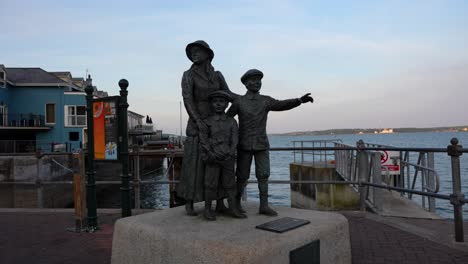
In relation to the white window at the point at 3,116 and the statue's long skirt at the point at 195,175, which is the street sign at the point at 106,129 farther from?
the white window at the point at 3,116

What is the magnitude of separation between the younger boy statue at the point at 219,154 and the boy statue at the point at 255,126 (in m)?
0.19

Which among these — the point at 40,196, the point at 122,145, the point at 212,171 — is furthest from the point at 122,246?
the point at 40,196

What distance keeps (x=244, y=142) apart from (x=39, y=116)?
109ft

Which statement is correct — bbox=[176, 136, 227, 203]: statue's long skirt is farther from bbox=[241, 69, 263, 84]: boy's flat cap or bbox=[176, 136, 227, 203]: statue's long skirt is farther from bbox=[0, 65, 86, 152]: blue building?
bbox=[0, 65, 86, 152]: blue building

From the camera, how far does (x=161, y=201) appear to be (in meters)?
22.6

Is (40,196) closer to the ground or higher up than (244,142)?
closer to the ground

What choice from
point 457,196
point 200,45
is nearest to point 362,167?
point 457,196

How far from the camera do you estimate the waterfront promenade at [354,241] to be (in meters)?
4.40

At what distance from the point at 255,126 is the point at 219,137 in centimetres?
48

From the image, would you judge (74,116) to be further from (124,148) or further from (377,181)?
(377,181)

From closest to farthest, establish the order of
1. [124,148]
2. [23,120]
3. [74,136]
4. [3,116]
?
[124,148] → [3,116] → [23,120] → [74,136]

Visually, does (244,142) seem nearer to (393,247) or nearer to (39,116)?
(393,247)

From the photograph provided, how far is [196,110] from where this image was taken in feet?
14.1

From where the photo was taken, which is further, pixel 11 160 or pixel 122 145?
pixel 11 160
